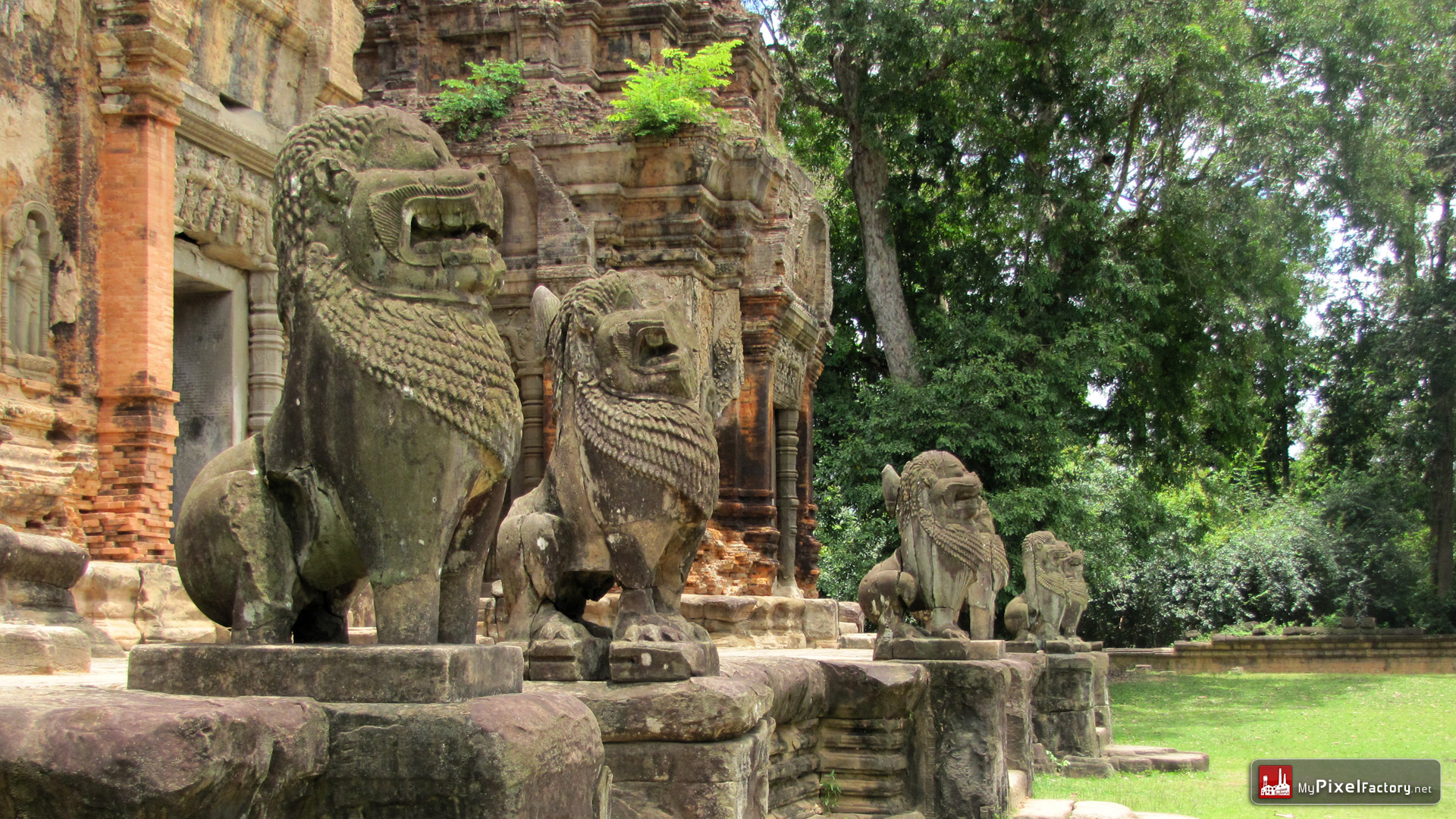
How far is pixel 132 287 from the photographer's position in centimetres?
857

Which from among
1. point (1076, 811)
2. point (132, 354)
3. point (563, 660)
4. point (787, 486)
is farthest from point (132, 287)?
point (787, 486)

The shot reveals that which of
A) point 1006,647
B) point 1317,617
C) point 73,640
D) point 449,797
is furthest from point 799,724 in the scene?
point 1317,617

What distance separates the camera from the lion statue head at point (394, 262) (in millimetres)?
2707

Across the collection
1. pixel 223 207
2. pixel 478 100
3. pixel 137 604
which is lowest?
pixel 137 604

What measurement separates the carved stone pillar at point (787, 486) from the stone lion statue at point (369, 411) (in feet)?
38.6

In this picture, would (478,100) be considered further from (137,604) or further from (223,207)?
(137,604)

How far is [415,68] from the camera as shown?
1319 cm

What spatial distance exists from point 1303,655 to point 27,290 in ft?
74.3

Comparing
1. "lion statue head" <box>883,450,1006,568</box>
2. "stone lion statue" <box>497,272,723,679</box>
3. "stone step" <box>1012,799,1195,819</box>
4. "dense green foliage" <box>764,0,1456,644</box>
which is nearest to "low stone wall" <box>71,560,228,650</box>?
"stone lion statue" <box>497,272,723,679</box>

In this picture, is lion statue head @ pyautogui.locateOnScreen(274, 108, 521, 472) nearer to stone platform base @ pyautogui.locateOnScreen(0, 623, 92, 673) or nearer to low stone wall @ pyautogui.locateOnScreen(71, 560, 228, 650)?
stone platform base @ pyautogui.locateOnScreen(0, 623, 92, 673)

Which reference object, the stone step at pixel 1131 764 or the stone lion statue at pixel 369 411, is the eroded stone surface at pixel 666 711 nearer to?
the stone lion statue at pixel 369 411

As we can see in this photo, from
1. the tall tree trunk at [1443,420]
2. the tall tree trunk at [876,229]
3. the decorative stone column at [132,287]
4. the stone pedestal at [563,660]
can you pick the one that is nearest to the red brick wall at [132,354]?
the decorative stone column at [132,287]

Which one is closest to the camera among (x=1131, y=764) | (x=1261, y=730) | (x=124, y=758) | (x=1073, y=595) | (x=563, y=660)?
(x=124, y=758)

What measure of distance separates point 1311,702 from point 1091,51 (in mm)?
9597
